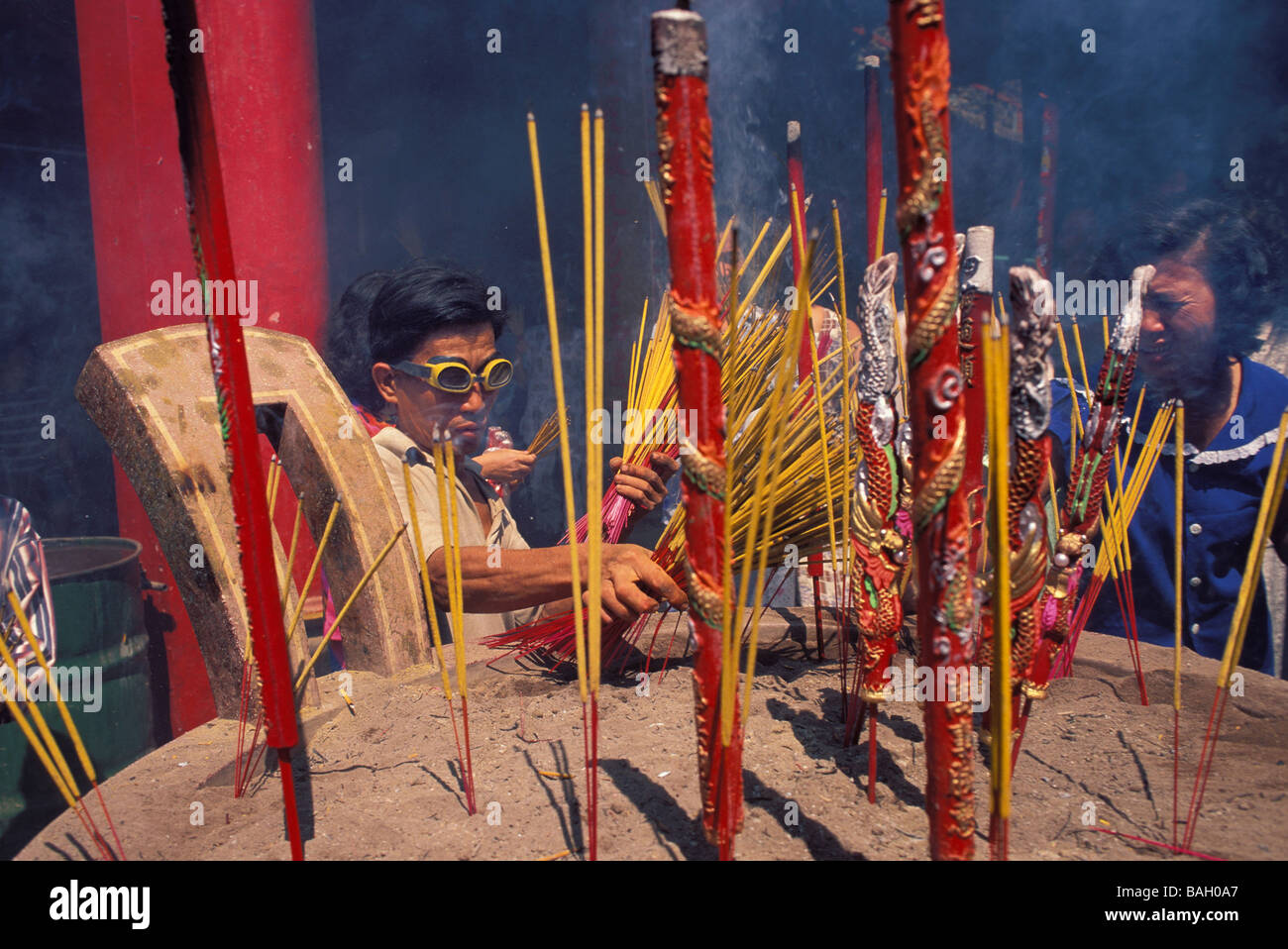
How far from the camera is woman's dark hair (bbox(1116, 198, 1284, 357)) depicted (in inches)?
100.0

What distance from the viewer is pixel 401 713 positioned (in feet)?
5.29

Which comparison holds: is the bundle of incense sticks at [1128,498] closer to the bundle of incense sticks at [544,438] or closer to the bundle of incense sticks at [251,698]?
the bundle of incense sticks at [251,698]

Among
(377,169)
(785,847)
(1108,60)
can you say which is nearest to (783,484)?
(785,847)

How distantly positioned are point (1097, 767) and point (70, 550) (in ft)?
11.2

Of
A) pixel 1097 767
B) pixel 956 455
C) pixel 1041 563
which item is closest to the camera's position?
pixel 956 455

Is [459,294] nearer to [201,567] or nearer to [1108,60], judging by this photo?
[201,567]

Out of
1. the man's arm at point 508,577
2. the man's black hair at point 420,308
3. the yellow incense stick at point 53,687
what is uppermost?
the man's black hair at point 420,308

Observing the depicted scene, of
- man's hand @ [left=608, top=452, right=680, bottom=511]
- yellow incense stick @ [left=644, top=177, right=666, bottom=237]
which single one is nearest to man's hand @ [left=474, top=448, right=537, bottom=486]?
man's hand @ [left=608, top=452, right=680, bottom=511]

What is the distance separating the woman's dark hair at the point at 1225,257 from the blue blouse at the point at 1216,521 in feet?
0.47

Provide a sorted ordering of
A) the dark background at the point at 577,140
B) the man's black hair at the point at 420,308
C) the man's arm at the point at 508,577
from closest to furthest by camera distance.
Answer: the man's arm at the point at 508,577 < the man's black hair at the point at 420,308 < the dark background at the point at 577,140

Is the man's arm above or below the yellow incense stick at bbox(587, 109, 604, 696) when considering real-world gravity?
below

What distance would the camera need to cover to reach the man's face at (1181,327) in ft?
8.24

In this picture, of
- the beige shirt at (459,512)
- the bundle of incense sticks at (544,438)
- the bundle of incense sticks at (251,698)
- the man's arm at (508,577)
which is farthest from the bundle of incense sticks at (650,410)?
the bundle of incense sticks at (544,438)

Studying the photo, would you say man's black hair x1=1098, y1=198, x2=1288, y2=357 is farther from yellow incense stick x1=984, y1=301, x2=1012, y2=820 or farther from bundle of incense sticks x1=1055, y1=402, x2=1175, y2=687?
yellow incense stick x1=984, y1=301, x2=1012, y2=820
